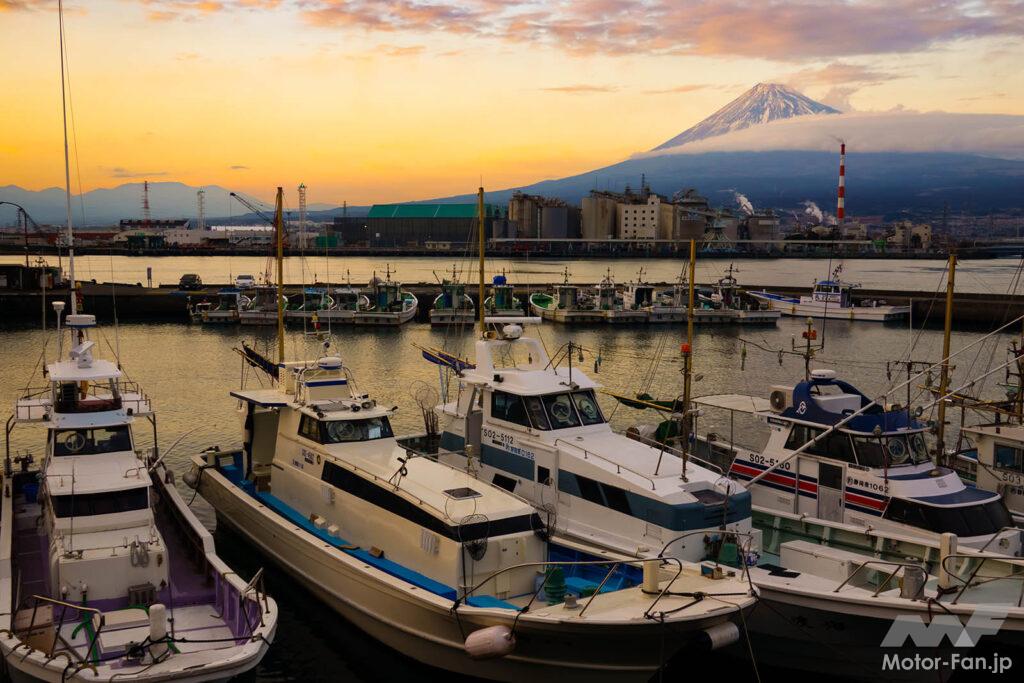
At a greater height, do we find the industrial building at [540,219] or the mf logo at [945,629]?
the industrial building at [540,219]

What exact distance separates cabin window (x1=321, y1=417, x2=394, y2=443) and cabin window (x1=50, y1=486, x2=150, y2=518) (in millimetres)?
3323

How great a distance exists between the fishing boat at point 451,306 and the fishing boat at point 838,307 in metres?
24.1

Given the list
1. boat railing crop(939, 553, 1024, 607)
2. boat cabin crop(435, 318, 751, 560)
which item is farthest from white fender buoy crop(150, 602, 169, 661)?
boat railing crop(939, 553, 1024, 607)

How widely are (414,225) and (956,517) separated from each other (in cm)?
18268

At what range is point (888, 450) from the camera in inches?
572

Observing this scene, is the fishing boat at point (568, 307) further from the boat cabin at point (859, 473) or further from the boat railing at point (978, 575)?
the boat railing at point (978, 575)

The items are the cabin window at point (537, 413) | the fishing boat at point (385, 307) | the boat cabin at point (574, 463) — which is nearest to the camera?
the boat cabin at point (574, 463)

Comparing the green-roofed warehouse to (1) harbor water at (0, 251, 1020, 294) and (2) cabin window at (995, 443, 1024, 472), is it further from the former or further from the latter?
(2) cabin window at (995, 443, 1024, 472)

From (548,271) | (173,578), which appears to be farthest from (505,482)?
(548,271)

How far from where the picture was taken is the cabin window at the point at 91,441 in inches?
531

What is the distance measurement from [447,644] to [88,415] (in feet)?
23.2

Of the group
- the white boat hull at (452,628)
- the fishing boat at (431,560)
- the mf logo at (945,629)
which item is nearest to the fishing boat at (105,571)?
the white boat hull at (452,628)

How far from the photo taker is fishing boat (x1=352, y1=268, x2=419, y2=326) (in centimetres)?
5831

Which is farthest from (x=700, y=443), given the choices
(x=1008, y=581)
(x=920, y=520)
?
(x=1008, y=581)
